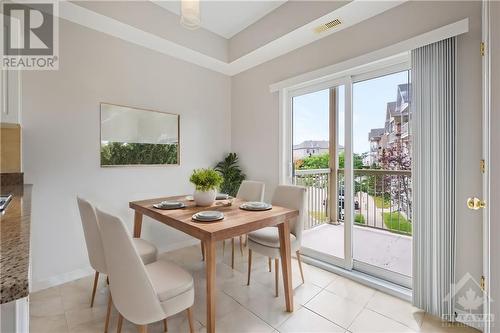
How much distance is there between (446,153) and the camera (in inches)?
72.3

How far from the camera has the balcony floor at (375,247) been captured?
7.89 ft

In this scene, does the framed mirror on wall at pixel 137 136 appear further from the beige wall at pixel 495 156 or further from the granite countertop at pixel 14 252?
the beige wall at pixel 495 156

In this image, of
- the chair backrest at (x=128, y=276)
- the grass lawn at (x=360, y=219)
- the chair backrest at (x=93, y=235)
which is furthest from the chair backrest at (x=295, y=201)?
the chair backrest at (x=93, y=235)

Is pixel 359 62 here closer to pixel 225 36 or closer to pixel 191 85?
pixel 225 36

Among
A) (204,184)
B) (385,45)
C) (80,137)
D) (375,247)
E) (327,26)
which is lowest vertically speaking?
(375,247)

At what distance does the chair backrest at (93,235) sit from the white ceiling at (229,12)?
246cm

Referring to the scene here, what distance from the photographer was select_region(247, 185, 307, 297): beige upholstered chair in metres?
2.21

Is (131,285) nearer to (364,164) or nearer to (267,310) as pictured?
(267,310)

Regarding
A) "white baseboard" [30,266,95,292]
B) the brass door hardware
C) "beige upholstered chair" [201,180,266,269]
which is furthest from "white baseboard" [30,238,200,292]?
the brass door hardware

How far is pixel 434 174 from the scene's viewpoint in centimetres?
188

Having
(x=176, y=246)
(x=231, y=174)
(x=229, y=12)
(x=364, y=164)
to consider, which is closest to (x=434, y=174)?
(x=364, y=164)

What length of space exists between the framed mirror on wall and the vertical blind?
2772mm

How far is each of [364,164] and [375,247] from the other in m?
0.93

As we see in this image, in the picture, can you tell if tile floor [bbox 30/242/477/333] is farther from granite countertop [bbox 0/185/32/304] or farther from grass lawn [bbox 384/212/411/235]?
granite countertop [bbox 0/185/32/304]
